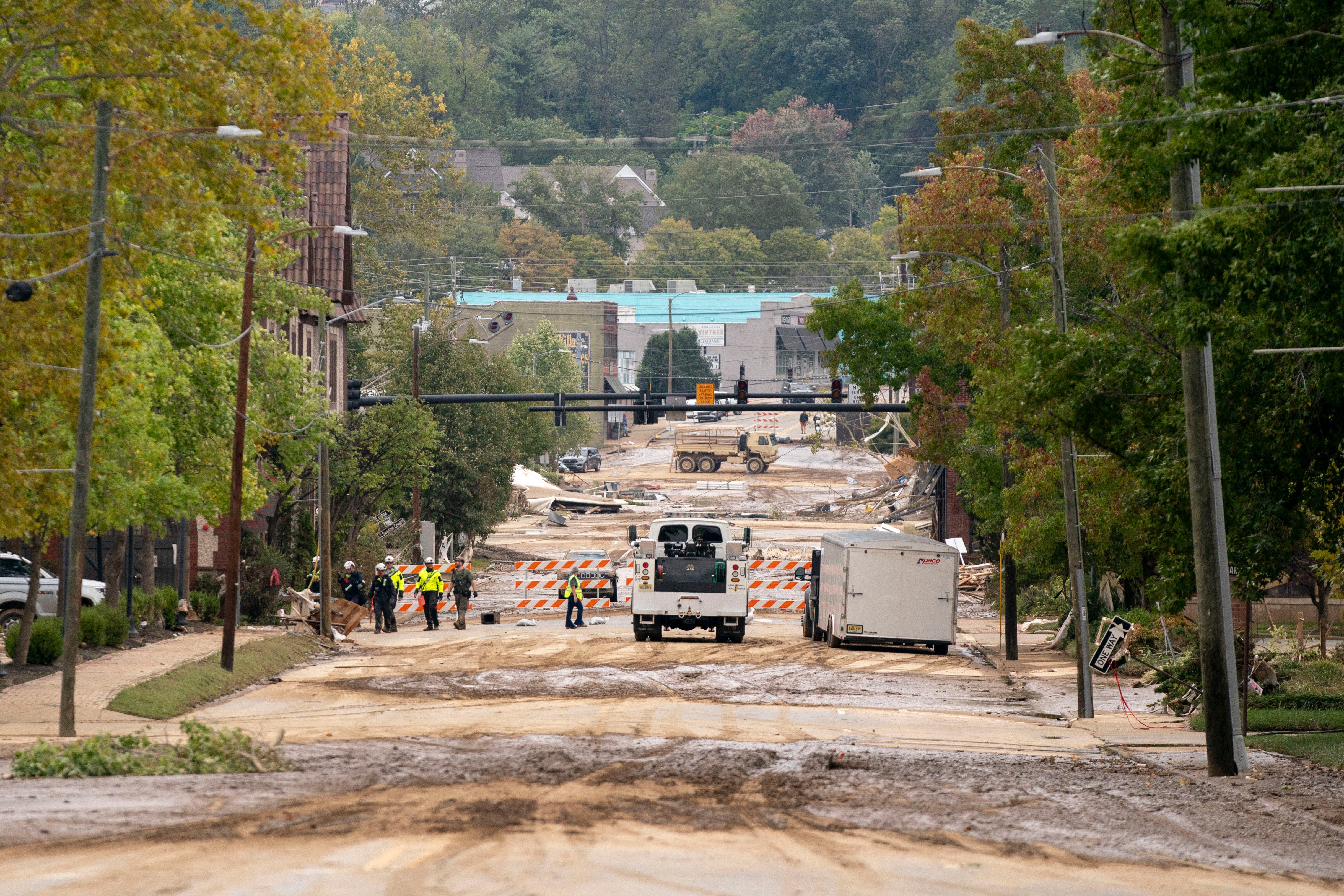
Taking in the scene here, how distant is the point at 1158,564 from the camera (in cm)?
1909

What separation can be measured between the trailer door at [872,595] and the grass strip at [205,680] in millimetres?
11552

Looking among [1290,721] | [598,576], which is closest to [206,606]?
[598,576]

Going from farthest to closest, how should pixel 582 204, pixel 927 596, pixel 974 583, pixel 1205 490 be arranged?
pixel 582 204 → pixel 974 583 → pixel 927 596 → pixel 1205 490

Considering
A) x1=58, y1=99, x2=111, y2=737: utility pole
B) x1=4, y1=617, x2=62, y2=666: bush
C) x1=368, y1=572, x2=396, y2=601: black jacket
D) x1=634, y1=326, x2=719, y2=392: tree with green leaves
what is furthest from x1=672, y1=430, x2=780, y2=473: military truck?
x1=58, y1=99, x2=111, y2=737: utility pole

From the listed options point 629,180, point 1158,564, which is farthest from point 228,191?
point 629,180

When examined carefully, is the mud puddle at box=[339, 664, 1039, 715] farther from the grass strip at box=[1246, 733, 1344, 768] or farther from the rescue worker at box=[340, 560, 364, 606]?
the rescue worker at box=[340, 560, 364, 606]

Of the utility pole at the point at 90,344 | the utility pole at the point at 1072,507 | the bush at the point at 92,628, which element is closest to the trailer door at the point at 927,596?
the utility pole at the point at 1072,507

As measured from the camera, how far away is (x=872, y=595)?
33188 mm

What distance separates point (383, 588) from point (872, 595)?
→ 1301 cm

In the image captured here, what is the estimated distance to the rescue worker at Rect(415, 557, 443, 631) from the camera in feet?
130

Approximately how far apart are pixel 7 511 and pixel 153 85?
5952 mm

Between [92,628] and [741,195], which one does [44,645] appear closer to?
[92,628]

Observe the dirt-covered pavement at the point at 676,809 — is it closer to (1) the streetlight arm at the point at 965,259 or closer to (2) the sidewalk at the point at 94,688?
(2) the sidewalk at the point at 94,688

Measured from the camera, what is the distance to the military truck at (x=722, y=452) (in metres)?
Answer: 102
